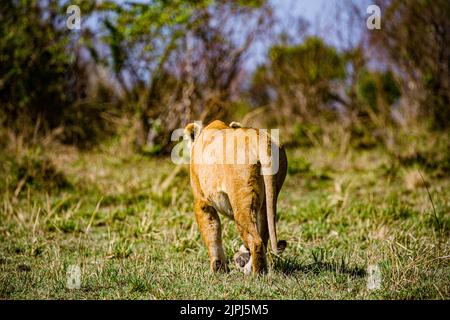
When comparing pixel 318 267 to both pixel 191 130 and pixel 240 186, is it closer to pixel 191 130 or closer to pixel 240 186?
pixel 240 186

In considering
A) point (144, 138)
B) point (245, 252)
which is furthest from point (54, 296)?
point (144, 138)

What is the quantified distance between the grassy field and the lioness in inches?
8.5

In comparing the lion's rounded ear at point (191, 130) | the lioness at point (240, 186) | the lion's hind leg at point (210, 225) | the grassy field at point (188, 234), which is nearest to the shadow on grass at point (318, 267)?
the grassy field at point (188, 234)

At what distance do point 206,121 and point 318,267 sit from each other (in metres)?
5.18

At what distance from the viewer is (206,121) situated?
9391mm

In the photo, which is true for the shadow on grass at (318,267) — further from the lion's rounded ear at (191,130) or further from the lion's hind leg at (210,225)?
the lion's rounded ear at (191,130)

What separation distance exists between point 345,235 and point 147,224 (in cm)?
213

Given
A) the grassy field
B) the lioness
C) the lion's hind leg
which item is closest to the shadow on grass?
the grassy field

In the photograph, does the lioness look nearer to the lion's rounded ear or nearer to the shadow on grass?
the lion's rounded ear

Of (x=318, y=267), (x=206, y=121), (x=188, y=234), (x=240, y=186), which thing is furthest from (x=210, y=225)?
(x=206, y=121)

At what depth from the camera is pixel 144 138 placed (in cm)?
1237

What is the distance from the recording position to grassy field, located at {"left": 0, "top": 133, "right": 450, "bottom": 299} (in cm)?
396

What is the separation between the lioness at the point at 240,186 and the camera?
3812 millimetres
